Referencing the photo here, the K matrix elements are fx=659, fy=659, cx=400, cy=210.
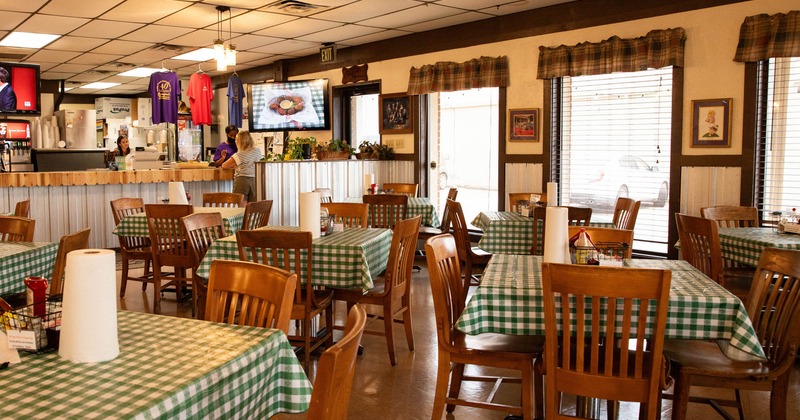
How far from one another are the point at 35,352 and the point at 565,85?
6259mm

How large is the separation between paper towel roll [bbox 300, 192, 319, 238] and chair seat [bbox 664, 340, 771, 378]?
216 centimetres

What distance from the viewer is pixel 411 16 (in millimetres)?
7473

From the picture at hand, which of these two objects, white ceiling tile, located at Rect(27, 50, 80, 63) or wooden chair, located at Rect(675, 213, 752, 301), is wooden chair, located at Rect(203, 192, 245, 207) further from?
white ceiling tile, located at Rect(27, 50, 80, 63)

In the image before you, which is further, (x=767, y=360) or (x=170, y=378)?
(x=767, y=360)

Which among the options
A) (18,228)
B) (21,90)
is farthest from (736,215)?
(21,90)

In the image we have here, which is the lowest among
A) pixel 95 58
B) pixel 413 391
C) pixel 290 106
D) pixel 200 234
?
pixel 413 391

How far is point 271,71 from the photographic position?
36.2ft

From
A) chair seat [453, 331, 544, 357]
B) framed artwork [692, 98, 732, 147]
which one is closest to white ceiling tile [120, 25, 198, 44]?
framed artwork [692, 98, 732, 147]

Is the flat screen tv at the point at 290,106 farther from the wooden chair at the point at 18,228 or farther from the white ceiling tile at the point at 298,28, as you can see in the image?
the wooden chair at the point at 18,228

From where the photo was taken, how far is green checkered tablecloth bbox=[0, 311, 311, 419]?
1.50 m

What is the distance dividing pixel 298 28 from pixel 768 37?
5.12 meters

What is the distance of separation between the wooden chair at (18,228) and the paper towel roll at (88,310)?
96.0 inches

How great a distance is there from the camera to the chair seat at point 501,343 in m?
2.90

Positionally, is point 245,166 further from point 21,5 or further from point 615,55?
point 615,55
